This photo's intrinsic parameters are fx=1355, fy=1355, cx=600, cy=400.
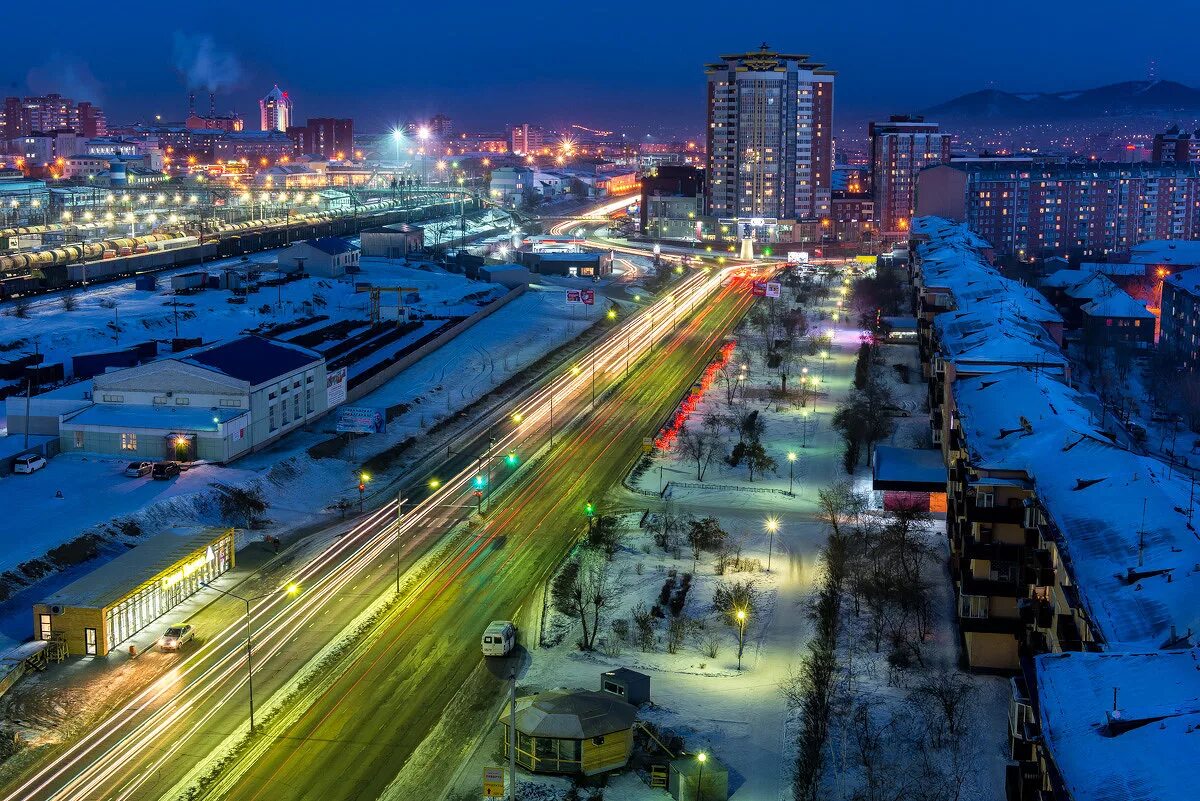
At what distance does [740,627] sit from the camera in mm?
27766

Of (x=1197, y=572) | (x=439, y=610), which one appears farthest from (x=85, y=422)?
(x=1197, y=572)

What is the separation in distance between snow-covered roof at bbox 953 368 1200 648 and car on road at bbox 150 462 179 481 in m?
21.2

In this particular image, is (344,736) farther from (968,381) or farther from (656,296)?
(656,296)

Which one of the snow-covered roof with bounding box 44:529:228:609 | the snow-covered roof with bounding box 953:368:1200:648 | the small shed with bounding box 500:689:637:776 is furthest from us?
the snow-covered roof with bounding box 44:529:228:609

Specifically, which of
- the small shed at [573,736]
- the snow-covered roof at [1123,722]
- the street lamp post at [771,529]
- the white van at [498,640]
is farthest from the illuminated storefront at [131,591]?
the snow-covered roof at [1123,722]

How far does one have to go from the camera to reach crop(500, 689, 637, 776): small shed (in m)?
22.0

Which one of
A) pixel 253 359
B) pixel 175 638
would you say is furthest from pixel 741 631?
pixel 253 359

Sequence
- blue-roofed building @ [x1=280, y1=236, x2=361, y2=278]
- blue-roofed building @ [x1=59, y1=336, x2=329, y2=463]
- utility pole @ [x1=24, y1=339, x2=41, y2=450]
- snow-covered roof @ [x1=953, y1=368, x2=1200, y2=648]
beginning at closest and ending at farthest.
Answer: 1. snow-covered roof @ [x1=953, y1=368, x2=1200, y2=648]
2. blue-roofed building @ [x1=59, y1=336, x2=329, y2=463]
3. utility pole @ [x1=24, y1=339, x2=41, y2=450]
4. blue-roofed building @ [x1=280, y1=236, x2=361, y2=278]

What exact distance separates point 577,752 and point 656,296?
63344mm

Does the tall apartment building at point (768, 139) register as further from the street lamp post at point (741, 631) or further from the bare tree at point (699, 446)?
the street lamp post at point (741, 631)

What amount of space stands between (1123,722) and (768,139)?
97.5 meters

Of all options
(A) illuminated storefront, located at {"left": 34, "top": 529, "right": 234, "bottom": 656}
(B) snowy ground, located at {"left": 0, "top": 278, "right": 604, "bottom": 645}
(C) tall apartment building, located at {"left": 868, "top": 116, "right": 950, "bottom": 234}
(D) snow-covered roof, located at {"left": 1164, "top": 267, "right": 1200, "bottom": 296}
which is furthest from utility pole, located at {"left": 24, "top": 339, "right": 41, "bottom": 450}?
(C) tall apartment building, located at {"left": 868, "top": 116, "right": 950, "bottom": 234}

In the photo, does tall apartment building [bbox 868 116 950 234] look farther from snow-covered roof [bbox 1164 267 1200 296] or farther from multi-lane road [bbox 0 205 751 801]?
multi-lane road [bbox 0 205 751 801]

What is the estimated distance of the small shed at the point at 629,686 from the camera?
24188 millimetres
